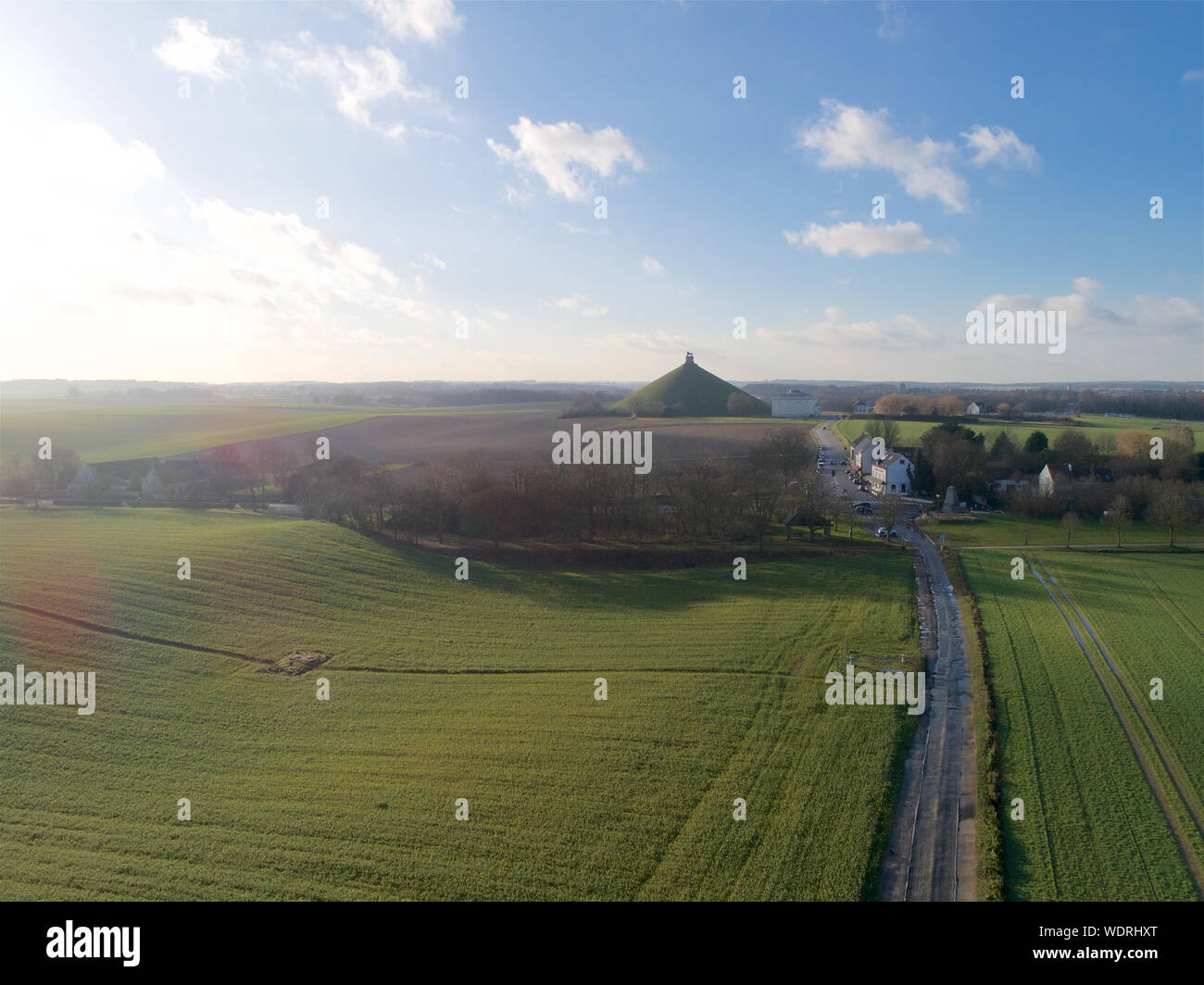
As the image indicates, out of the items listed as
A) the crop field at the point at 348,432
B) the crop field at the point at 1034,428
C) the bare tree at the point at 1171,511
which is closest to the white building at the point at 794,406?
the crop field at the point at 348,432

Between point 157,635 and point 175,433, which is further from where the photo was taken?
point 175,433

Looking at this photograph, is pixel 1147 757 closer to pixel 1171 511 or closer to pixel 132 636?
pixel 1171 511

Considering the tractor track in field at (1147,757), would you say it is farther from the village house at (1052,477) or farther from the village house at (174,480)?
the village house at (174,480)

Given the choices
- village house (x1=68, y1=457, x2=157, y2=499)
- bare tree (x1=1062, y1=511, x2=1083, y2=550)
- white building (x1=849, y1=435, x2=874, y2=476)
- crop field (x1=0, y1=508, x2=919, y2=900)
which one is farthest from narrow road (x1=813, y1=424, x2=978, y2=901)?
village house (x1=68, y1=457, x2=157, y2=499)
